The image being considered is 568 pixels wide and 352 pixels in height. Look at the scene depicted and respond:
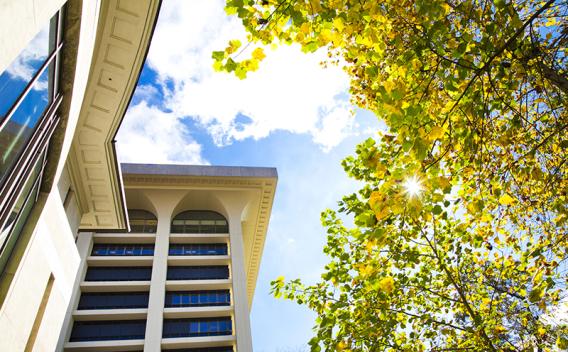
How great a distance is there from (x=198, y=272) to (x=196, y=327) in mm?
4284

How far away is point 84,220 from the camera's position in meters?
12.7

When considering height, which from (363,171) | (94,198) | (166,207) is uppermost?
(166,207)

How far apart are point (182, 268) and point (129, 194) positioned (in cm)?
873

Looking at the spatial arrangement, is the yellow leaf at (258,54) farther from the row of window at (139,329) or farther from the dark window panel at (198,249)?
the dark window panel at (198,249)

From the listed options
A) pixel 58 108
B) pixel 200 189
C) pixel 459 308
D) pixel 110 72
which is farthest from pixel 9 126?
pixel 200 189

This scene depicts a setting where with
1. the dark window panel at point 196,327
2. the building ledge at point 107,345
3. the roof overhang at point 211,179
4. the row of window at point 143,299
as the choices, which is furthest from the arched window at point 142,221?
the building ledge at point 107,345

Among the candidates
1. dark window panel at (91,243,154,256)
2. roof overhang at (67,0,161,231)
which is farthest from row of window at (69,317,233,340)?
roof overhang at (67,0,161,231)

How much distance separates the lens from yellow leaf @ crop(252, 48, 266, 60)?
10.4 feet

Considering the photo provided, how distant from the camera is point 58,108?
6.86 m

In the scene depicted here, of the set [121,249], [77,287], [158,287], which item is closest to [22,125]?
[158,287]

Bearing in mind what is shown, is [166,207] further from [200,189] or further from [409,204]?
[409,204]

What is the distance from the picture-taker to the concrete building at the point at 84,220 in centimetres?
538

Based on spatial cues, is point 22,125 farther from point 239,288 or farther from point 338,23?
point 239,288

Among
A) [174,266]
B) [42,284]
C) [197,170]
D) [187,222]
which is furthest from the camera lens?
[187,222]
